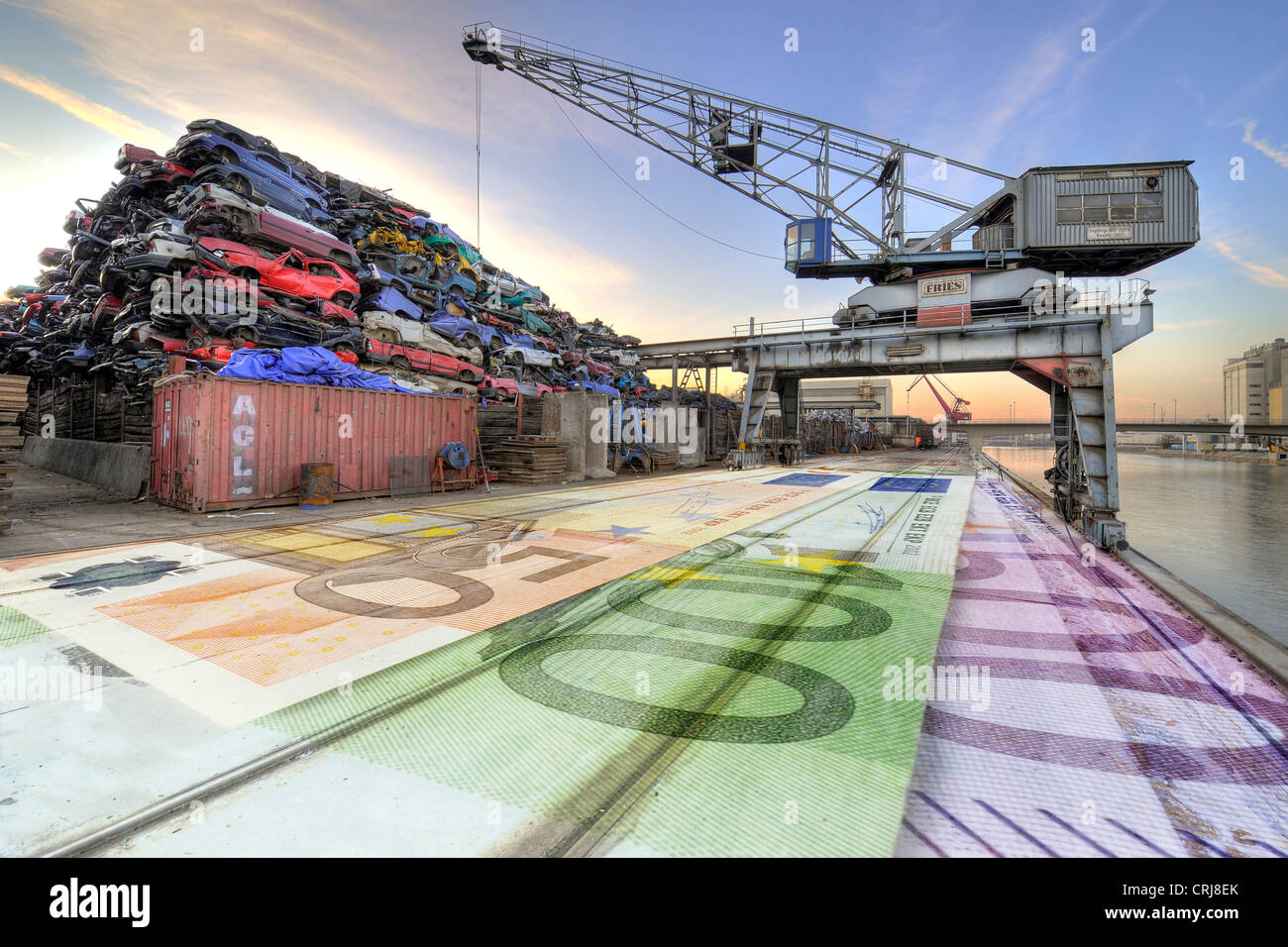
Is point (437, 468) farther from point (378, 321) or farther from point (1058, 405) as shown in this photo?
point (1058, 405)

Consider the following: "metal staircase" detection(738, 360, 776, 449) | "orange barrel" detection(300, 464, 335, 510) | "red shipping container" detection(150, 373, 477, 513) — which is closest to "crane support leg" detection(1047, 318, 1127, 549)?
"metal staircase" detection(738, 360, 776, 449)

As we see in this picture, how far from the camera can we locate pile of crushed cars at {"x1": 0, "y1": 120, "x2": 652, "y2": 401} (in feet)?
47.0

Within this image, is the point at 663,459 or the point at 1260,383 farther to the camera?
the point at 1260,383

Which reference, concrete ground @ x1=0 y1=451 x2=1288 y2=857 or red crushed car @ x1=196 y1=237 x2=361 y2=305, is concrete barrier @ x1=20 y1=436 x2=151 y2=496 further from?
concrete ground @ x1=0 y1=451 x2=1288 y2=857

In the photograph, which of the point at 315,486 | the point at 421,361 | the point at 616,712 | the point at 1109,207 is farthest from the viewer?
the point at 421,361

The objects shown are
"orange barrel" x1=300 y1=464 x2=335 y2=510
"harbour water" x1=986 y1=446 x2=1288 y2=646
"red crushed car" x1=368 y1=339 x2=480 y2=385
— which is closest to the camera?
"harbour water" x1=986 y1=446 x2=1288 y2=646

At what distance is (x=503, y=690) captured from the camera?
3.29 meters

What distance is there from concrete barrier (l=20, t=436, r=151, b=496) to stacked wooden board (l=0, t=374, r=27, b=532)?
12.6 ft

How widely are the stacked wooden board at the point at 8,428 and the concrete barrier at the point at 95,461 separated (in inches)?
151

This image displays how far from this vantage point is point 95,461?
542 inches

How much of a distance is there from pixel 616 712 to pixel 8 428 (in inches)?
409

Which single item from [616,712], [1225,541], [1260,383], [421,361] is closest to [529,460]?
[421,361]

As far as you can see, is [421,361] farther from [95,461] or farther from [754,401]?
[754,401]
